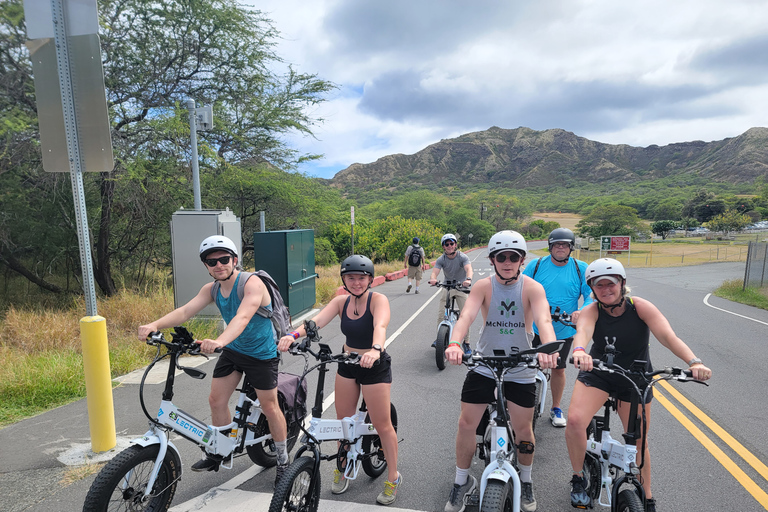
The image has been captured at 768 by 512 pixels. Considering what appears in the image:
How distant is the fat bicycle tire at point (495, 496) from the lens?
2.51m

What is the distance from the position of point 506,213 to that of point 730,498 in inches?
5406

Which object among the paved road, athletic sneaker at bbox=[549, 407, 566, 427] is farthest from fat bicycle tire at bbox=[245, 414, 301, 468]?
athletic sneaker at bbox=[549, 407, 566, 427]

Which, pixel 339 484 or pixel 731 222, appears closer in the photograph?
pixel 339 484

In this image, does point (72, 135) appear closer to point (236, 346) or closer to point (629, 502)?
point (236, 346)

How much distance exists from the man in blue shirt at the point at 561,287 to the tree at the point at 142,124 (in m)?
9.99

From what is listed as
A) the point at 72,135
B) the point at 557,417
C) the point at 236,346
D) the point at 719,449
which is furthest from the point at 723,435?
the point at 72,135

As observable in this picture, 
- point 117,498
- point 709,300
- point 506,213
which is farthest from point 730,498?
point 506,213

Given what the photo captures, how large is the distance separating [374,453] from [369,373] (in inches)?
31.3

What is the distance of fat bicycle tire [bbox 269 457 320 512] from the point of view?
270cm

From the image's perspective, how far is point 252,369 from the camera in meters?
3.58

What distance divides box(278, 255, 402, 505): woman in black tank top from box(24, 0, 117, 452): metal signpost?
2.23 m

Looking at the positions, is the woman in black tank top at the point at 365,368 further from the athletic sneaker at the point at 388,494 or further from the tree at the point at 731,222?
the tree at the point at 731,222

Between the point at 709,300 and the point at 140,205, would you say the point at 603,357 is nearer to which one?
the point at 140,205

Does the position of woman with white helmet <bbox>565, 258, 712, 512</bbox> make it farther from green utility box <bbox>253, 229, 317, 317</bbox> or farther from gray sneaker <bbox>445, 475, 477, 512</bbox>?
green utility box <bbox>253, 229, 317, 317</bbox>
